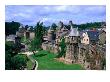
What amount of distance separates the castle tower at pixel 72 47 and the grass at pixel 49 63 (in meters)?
0.05

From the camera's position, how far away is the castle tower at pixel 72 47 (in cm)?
338

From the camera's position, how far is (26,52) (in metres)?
3.40

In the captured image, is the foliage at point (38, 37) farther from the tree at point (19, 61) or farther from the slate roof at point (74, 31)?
the slate roof at point (74, 31)

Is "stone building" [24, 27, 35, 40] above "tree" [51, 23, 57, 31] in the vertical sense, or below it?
below

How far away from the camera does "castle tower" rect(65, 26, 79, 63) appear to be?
338 centimetres

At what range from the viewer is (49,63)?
11.0ft

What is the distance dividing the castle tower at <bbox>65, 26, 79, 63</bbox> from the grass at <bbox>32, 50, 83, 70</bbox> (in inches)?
2.1

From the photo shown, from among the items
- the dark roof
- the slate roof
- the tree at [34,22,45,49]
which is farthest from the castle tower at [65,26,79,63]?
the tree at [34,22,45,49]

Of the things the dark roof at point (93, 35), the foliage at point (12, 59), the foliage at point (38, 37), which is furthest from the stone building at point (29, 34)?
the dark roof at point (93, 35)

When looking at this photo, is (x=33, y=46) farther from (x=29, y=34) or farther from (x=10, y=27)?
(x=10, y=27)

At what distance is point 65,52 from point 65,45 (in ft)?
0.19

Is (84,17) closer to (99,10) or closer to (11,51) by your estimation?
(99,10)

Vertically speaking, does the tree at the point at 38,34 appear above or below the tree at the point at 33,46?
above

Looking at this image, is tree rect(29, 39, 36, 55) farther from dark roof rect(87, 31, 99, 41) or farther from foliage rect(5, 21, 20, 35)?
dark roof rect(87, 31, 99, 41)
